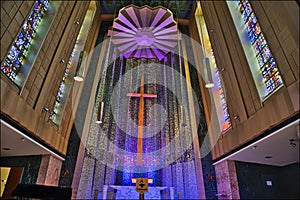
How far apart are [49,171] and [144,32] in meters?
6.15

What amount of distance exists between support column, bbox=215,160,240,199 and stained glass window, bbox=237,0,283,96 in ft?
9.61

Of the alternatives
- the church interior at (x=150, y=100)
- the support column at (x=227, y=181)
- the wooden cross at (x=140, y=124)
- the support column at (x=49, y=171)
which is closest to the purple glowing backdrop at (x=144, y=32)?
the church interior at (x=150, y=100)

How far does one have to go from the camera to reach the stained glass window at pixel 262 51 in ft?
16.0

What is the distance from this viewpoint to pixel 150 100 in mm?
9633

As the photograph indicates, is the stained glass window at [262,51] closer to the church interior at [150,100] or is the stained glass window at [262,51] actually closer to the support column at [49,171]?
the church interior at [150,100]

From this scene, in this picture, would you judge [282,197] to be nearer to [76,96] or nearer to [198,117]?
[198,117]

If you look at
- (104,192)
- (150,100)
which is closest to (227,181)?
(104,192)

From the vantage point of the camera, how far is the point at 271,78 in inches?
193

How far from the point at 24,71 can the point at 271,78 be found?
536 cm

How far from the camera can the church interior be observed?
173 inches

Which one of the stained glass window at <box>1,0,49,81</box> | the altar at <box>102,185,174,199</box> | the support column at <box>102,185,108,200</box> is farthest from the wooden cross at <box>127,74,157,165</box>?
the stained glass window at <box>1,0,49,81</box>

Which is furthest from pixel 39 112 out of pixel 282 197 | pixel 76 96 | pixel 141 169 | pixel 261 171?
pixel 282 197

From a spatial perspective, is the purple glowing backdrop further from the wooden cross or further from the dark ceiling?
the wooden cross

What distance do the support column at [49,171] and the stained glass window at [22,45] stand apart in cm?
305
